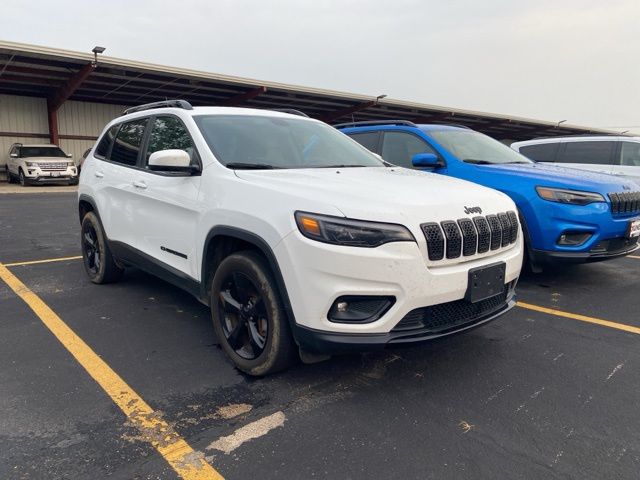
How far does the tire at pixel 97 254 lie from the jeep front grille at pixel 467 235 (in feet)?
11.5

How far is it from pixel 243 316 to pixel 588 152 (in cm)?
920

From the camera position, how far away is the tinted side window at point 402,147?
607 cm

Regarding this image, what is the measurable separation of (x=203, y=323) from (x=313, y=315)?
5.81 feet

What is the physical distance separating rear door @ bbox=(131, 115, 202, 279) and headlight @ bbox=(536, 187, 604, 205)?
11.4 feet

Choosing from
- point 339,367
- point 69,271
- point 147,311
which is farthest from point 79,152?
point 339,367

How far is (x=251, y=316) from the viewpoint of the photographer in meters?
3.05

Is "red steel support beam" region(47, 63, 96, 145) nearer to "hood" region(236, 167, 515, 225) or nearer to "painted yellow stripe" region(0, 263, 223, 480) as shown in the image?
"painted yellow stripe" region(0, 263, 223, 480)

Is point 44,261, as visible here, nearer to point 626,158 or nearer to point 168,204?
point 168,204

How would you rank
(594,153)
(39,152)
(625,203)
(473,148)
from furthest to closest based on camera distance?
(39,152) < (594,153) < (473,148) < (625,203)

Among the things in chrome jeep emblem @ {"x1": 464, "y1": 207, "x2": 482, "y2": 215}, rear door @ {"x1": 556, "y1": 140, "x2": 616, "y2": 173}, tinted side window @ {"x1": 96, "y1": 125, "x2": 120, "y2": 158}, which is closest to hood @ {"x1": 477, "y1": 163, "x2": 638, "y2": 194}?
chrome jeep emblem @ {"x1": 464, "y1": 207, "x2": 482, "y2": 215}

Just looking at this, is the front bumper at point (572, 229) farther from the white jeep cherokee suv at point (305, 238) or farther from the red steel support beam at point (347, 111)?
the red steel support beam at point (347, 111)

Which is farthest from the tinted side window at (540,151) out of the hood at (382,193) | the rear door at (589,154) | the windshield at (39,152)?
the windshield at (39,152)

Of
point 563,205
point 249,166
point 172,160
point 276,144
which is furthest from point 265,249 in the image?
point 563,205

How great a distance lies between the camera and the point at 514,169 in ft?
17.7
